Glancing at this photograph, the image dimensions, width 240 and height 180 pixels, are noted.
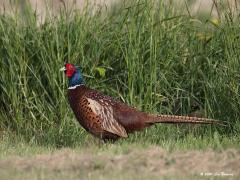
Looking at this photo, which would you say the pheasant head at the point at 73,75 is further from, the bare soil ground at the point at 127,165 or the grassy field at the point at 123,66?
the bare soil ground at the point at 127,165

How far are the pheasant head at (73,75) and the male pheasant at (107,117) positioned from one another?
0.02m

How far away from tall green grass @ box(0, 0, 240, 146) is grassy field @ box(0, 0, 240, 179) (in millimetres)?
11

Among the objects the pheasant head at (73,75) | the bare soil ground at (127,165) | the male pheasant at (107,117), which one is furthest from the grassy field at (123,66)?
the bare soil ground at (127,165)

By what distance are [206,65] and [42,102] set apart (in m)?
1.89

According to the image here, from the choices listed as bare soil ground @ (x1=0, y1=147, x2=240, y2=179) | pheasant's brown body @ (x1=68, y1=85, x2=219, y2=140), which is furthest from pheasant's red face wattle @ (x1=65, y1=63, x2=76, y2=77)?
bare soil ground @ (x1=0, y1=147, x2=240, y2=179)

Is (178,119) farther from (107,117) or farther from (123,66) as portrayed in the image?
(123,66)

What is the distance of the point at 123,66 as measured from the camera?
9.16 meters

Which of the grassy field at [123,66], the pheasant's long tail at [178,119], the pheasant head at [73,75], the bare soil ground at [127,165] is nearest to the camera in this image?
the bare soil ground at [127,165]

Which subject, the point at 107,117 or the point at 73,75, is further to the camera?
the point at 73,75

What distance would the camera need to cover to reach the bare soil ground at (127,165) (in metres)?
5.84

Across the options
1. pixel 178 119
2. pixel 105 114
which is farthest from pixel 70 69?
pixel 178 119

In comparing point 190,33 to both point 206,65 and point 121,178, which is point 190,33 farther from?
point 121,178

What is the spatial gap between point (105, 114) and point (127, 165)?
75.5 inches

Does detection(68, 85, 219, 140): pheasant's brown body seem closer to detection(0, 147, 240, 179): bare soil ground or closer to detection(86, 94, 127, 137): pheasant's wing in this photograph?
detection(86, 94, 127, 137): pheasant's wing
